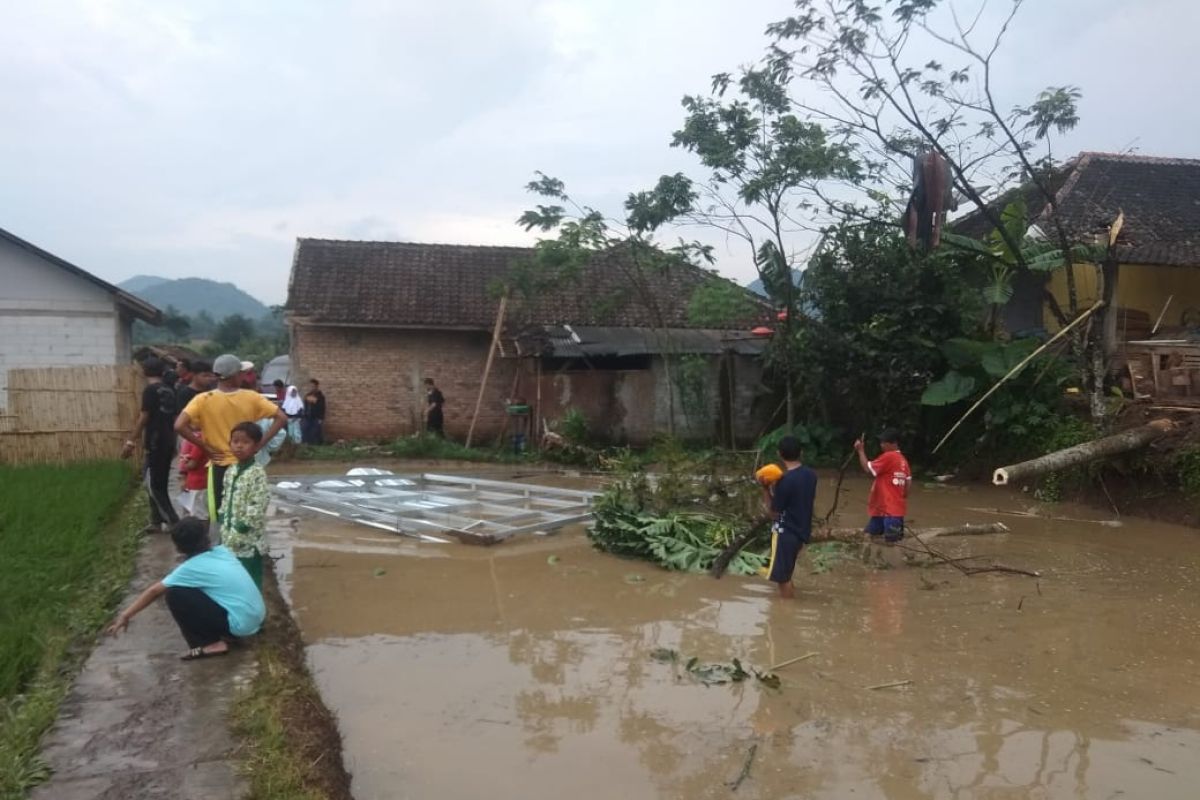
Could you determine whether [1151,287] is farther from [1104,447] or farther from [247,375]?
[247,375]

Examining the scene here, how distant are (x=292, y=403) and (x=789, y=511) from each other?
43.2 feet

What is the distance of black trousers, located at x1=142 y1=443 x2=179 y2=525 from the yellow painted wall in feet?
53.4

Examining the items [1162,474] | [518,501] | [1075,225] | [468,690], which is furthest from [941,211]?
[468,690]

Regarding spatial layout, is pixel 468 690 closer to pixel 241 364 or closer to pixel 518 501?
pixel 241 364

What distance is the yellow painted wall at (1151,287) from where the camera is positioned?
18250mm

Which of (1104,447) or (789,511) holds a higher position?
(1104,447)

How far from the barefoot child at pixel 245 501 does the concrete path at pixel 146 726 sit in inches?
24.3

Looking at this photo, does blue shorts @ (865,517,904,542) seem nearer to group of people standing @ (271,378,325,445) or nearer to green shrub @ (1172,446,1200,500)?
green shrub @ (1172,446,1200,500)

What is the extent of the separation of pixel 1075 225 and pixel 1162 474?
6.54 metres

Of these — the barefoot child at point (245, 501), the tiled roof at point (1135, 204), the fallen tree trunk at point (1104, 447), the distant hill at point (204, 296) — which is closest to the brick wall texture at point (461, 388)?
the tiled roof at point (1135, 204)

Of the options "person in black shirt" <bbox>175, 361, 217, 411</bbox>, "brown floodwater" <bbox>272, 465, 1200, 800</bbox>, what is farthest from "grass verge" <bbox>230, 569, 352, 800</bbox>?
"person in black shirt" <bbox>175, 361, 217, 411</bbox>

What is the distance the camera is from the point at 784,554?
7.14 meters

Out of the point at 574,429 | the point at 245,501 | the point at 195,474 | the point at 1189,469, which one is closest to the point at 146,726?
the point at 245,501

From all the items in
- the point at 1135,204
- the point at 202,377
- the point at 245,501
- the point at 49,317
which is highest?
the point at 1135,204
